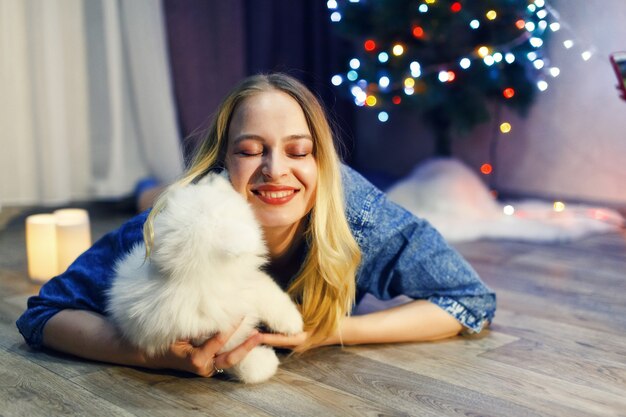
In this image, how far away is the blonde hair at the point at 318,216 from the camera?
1403mm

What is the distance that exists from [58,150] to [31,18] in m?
0.52

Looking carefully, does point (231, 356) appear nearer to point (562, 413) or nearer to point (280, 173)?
point (280, 173)

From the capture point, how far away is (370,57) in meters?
3.15

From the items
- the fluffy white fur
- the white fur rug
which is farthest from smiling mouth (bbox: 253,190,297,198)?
the white fur rug

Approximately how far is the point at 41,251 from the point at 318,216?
3.26 ft

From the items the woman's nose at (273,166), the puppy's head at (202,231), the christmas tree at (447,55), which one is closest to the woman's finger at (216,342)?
the puppy's head at (202,231)

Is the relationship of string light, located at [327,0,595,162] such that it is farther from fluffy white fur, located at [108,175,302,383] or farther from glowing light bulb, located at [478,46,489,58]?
fluffy white fur, located at [108,175,302,383]

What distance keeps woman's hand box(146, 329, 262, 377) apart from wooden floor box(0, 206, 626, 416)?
1.7 inches

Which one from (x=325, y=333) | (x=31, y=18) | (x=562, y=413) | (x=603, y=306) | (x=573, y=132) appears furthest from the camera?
(x=573, y=132)

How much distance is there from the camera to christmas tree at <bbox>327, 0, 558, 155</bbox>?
297 centimetres

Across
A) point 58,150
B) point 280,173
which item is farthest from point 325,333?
point 58,150

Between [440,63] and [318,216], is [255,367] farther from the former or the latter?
[440,63]

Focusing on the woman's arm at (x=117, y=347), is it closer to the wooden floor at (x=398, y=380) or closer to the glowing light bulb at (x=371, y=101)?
the wooden floor at (x=398, y=380)

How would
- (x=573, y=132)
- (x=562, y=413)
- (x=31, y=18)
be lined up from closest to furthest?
(x=562, y=413) < (x=31, y=18) < (x=573, y=132)
